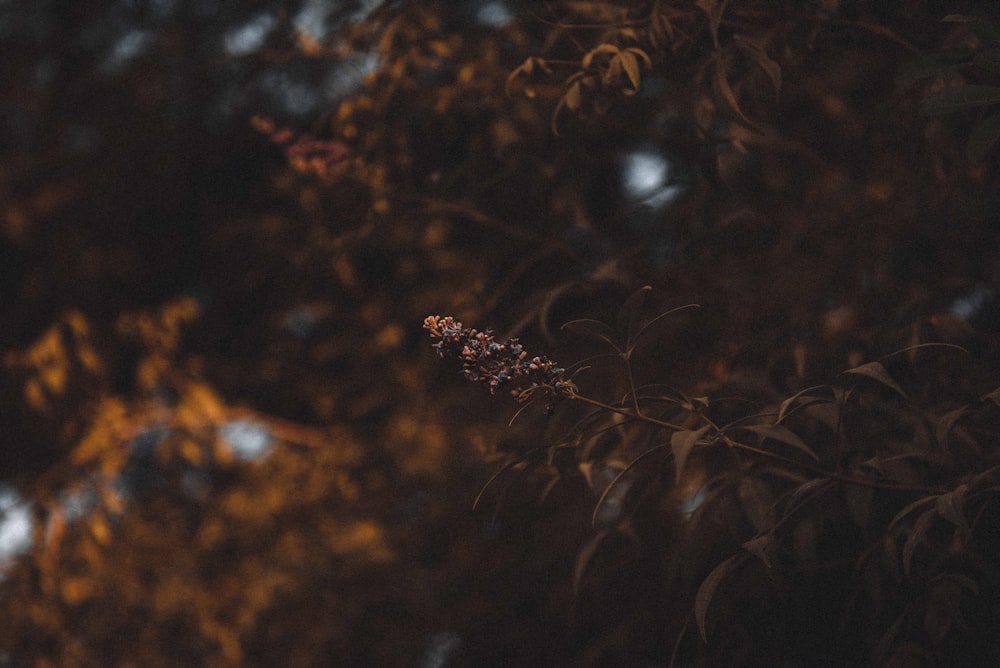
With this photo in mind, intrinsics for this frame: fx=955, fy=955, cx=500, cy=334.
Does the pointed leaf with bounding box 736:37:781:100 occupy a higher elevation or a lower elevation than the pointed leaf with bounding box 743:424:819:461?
higher

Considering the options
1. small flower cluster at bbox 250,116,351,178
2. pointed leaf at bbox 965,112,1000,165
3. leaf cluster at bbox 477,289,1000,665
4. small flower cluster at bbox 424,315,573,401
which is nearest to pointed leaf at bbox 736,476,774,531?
leaf cluster at bbox 477,289,1000,665

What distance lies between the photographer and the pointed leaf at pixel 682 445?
0.69 m

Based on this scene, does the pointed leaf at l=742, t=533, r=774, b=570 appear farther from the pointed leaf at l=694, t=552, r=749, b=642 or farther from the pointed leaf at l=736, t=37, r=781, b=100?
the pointed leaf at l=736, t=37, r=781, b=100

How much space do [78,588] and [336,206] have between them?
48.6 inches

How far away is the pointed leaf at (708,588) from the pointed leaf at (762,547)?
5cm

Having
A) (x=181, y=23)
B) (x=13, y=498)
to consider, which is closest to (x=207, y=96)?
(x=181, y=23)

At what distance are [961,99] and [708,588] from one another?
0.47 metres

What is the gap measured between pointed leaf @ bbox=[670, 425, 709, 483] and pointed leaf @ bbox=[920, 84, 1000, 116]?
0.36m

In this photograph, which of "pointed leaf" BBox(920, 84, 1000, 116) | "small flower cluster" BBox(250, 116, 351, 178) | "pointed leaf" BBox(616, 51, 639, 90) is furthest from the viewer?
"small flower cluster" BBox(250, 116, 351, 178)

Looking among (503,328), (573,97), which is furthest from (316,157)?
(573,97)

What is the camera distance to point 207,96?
7.63ft

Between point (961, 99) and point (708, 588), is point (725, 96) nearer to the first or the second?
point (961, 99)

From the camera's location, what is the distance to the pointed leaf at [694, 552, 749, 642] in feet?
2.49

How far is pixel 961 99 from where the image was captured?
820mm
